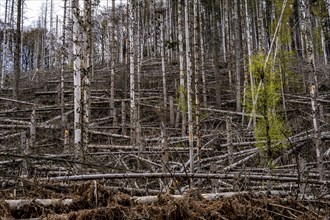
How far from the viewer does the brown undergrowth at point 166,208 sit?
3.48m

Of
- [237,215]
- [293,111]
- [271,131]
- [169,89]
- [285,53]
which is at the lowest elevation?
[237,215]

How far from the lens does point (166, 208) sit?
3510 millimetres

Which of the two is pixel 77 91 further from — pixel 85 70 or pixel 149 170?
pixel 149 170

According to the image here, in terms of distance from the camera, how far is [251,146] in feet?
39.5

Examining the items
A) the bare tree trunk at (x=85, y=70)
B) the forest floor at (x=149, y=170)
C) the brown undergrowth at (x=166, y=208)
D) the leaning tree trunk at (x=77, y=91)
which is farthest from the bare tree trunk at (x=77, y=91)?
the brown undergrowth at (x=166, y=208)

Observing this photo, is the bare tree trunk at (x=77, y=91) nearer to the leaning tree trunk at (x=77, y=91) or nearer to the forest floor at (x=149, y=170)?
the leaning tree trunk at (x=77, y=91)

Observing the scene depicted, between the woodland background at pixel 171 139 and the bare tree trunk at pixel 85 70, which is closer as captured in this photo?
the woodland background at pixel 171 139

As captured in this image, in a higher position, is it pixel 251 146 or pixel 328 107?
pixel 328 107

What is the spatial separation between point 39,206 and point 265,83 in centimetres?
781

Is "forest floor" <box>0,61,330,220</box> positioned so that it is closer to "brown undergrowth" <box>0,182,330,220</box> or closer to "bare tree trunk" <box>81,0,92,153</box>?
"brown undergrowth" <box>0,182,330,220</box>

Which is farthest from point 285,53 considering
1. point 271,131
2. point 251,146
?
point 271,131

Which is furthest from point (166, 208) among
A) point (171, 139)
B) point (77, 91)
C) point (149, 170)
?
point (171, 139)

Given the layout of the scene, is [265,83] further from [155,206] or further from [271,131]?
[155,206]

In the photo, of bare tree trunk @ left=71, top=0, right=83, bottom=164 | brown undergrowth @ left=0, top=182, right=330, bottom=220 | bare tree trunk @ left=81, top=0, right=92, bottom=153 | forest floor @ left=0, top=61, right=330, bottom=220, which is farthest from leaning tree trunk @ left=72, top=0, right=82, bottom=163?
brown undergrowth @ left=0, top=182, right=330, bottom=220
